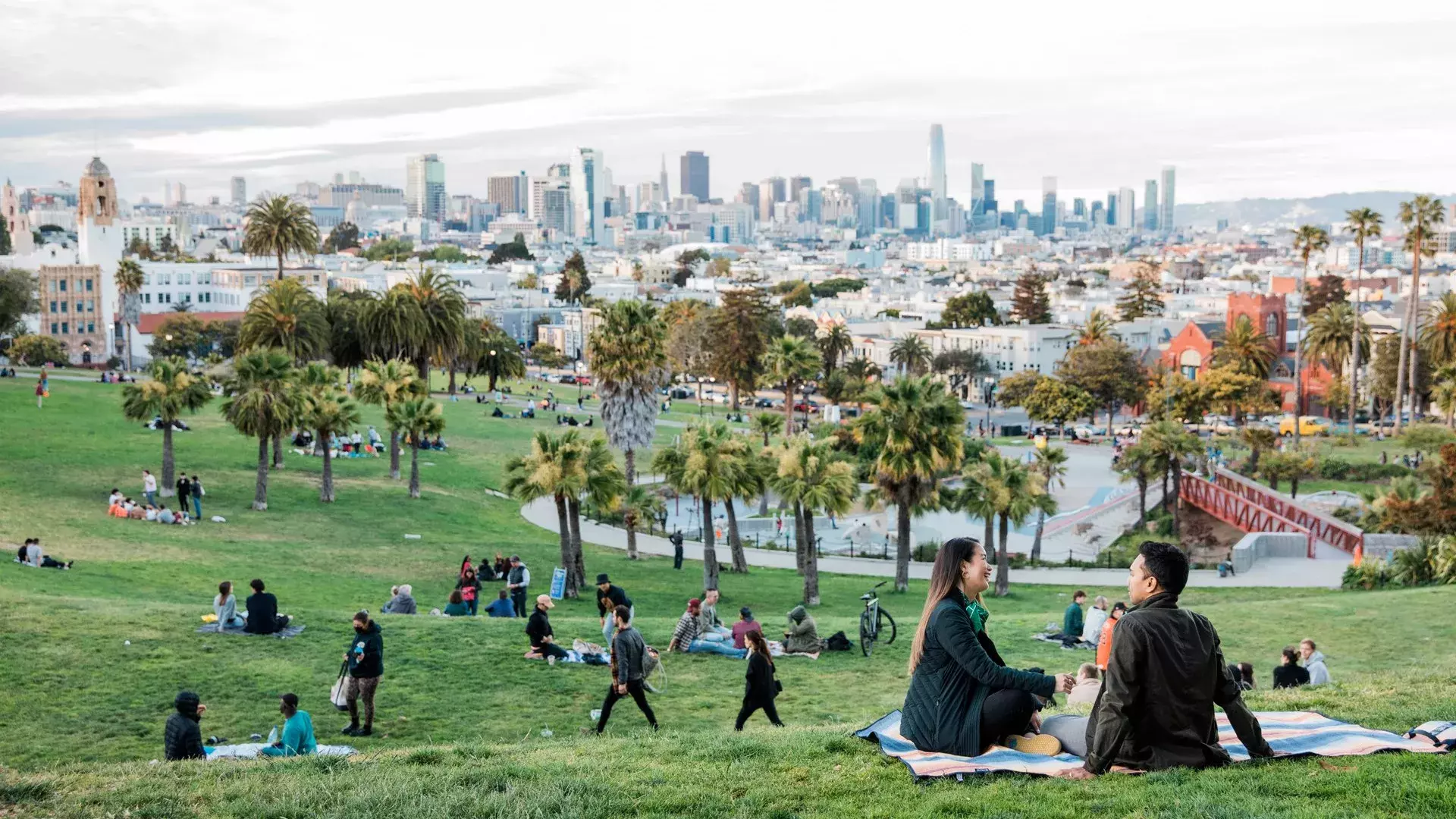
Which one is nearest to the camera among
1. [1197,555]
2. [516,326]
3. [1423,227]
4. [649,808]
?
[649,808]

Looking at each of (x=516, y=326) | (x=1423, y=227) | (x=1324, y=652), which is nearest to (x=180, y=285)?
(x=516, y=326)

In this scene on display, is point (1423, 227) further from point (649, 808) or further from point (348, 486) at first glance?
point (649, 808)

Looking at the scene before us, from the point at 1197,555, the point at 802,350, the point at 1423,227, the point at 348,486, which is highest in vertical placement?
the point at 1423,227

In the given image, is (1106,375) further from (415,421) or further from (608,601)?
(608,601)

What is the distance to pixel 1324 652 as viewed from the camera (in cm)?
1962

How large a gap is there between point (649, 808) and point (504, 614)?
14.9m

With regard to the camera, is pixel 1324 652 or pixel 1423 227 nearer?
pixel 1324 652

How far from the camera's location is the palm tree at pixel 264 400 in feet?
116

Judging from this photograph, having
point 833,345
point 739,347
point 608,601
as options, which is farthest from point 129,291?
point 608,601

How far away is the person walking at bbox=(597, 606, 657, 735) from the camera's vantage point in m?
13.0

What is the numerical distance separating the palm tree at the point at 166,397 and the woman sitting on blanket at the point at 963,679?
31.1m

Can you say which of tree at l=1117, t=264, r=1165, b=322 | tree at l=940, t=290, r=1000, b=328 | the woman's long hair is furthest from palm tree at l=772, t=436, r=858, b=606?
tree at l=1117, t=264, r=1165, b=322

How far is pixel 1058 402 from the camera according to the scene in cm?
8544

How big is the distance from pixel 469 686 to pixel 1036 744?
30.8 ft
